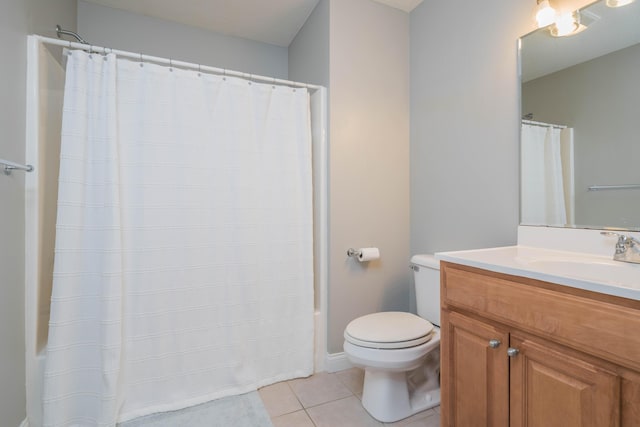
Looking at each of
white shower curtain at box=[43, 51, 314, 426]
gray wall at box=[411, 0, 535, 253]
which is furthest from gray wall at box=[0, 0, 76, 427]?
gray wall at box=[411, 0, 535, 253]

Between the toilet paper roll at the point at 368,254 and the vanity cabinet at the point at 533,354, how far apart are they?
706 millimetres

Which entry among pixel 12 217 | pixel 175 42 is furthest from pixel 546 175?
pixel 175 42

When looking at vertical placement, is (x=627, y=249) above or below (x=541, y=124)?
below

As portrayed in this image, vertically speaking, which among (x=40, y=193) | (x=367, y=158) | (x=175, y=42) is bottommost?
(x=40, y=193)

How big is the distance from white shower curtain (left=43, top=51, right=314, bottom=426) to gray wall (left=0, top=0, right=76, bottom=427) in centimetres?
12

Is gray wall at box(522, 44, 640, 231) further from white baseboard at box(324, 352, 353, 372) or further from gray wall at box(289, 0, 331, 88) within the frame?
white baseboard at box(324, 352, 353, 372)

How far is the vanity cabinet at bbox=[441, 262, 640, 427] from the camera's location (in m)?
0.75

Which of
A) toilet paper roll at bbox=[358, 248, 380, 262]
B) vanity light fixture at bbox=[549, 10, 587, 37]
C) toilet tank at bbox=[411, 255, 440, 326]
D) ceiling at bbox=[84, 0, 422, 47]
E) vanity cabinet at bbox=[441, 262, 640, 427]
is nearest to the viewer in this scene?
vanity cabinet at bbox=[441, 262, 640, 427]

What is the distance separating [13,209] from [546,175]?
2.33m

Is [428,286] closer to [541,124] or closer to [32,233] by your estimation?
[541,124]

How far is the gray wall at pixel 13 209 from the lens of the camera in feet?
3.94

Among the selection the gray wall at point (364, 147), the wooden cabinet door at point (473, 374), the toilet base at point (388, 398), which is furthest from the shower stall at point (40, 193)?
the wooden cabinet door at point (473, 374)

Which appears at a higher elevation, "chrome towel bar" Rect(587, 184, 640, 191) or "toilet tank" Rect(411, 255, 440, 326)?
"chrome towel bar" Rect(587, 184, 640, 191)

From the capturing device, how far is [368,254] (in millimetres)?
1921
